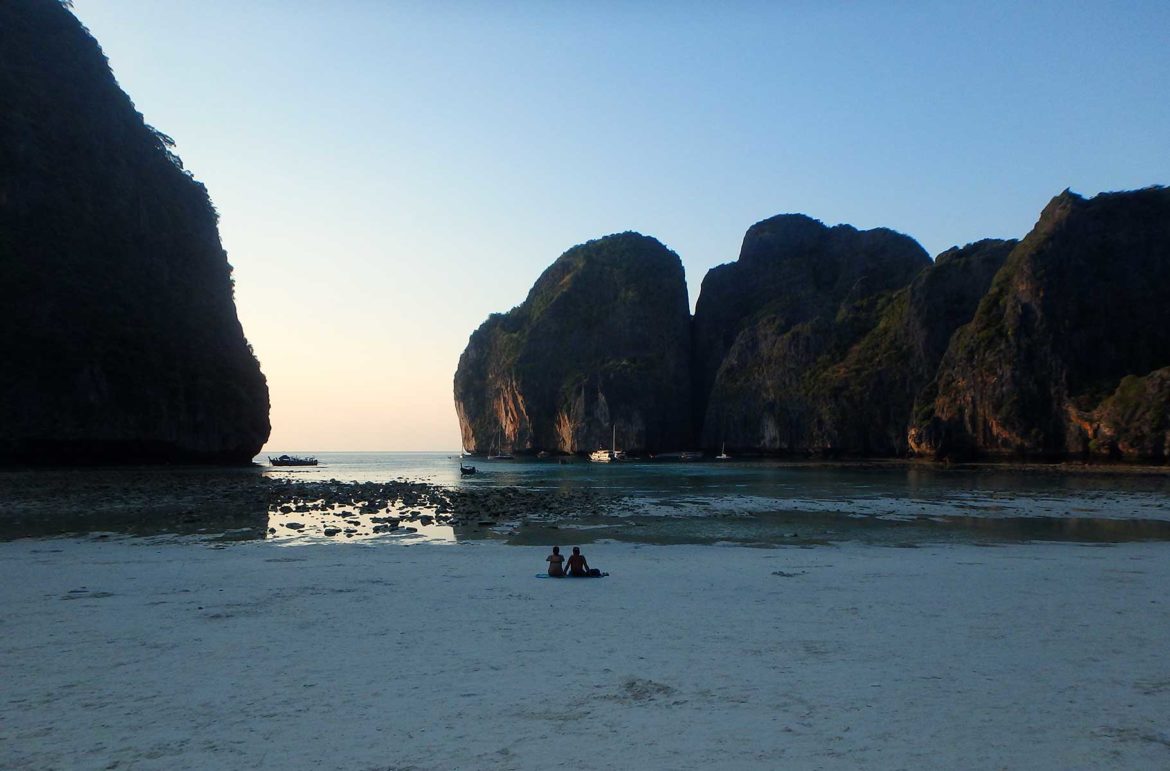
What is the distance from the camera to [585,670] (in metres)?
8.80

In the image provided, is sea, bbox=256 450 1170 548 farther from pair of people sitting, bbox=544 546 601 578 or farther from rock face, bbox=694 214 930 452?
rock face, bbox=694 214 930 452

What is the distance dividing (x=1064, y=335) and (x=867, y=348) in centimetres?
4418

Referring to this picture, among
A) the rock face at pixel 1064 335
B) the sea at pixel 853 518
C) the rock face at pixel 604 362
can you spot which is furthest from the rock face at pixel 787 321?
the sea at pixel 853 518

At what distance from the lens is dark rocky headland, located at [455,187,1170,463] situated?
95.0m

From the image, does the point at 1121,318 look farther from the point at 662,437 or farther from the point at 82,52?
the point at 82,52

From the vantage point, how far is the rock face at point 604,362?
16250 cm

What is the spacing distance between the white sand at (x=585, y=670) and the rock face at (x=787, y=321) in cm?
12425

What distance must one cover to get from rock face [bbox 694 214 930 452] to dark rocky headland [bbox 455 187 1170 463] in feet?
1.34

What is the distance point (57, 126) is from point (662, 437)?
118505mm

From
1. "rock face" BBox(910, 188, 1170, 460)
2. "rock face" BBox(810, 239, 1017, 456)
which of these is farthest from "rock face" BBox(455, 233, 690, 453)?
"rock face" BBox(910, 188, 1170, 460)

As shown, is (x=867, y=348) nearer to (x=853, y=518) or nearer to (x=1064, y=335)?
(x=1064, y=335)

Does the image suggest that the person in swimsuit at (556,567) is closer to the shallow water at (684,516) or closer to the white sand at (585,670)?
the white sand at (585,670)

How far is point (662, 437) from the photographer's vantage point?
163750 millimetres

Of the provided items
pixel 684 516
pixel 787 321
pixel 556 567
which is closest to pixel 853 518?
pixel 684 516
